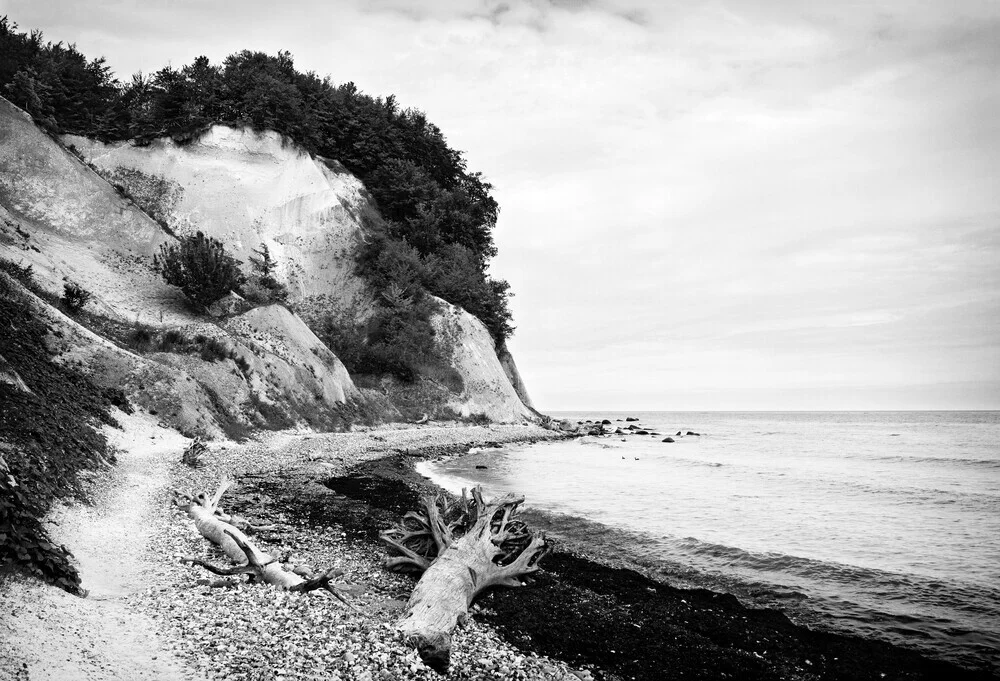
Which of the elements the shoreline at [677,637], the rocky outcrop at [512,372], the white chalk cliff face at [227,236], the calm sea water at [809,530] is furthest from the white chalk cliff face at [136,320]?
the rocky outcrop at [512,372]

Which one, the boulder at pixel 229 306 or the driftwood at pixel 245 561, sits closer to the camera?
the driftwood at pixel 245 561

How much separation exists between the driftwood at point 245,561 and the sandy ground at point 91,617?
0.70m

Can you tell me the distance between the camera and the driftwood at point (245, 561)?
7.23m

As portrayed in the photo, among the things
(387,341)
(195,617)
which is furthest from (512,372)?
(195,617)

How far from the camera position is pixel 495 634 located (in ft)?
23.4

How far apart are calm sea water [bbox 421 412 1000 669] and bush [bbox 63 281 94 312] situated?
51.5 ft

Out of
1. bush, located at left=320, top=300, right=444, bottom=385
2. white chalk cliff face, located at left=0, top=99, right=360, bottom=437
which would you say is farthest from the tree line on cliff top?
white chalk cliff face, located at left=0, top=99, right=360, bottom=437

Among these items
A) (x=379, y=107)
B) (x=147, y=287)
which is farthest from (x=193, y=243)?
(x=379, y=107)

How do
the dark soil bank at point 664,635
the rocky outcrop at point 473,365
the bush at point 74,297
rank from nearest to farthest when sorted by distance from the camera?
the dark soil bank at point 664,635, the bush at point 74,297, the rocky outcrop at point 473,365

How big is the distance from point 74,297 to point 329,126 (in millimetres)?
26343

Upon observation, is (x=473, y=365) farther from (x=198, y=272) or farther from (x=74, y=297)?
(x=74, y=297)

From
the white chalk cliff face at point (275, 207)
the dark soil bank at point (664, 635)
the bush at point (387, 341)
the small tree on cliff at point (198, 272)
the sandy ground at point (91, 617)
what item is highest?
the white chalk cliff face at point (275, 207)

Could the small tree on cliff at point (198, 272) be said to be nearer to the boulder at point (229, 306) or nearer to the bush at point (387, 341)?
the boulder at point (229, 306)

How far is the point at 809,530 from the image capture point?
46.5 feet
